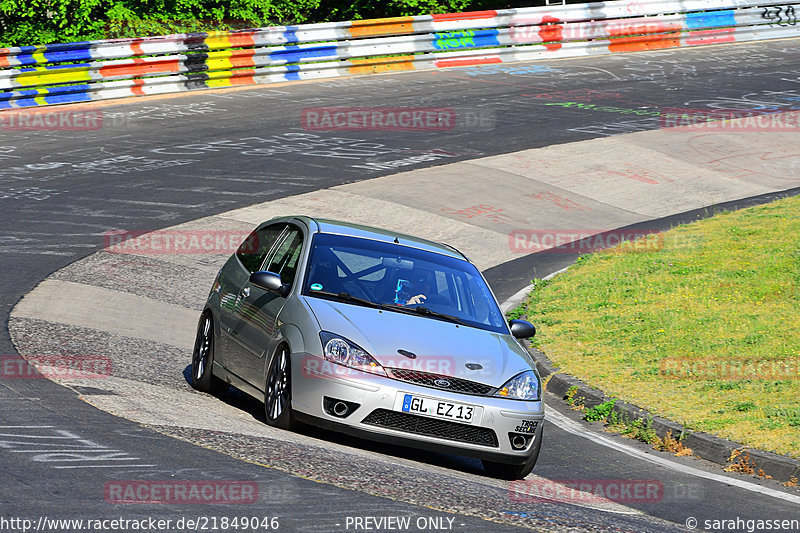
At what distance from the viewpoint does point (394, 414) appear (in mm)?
7660

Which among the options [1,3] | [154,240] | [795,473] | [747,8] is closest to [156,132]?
[154,240]

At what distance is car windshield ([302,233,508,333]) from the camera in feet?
28.5

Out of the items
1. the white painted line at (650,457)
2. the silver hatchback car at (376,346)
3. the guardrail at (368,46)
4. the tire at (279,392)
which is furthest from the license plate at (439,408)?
the guardrail at (368,46)

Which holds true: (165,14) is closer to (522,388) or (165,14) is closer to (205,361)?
(205,361)

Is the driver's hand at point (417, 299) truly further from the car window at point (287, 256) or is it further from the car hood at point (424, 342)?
the car window at point (287, 256)

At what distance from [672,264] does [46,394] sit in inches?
385

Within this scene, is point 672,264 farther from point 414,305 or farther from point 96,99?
point 96,99

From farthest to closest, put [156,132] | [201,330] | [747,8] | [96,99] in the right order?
[747,8] → [96,99] → [156,132] → [201,330]

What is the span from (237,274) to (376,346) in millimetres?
2373

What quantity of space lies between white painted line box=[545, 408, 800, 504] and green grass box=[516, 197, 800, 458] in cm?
53

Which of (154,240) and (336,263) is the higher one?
(336,263)

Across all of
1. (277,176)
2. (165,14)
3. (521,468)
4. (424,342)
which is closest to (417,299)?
(424,342)

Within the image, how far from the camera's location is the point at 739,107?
27.4m

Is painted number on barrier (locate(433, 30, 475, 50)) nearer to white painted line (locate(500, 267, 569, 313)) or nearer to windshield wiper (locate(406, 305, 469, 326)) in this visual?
white painted line (locate(500, 267, 569, 313))
